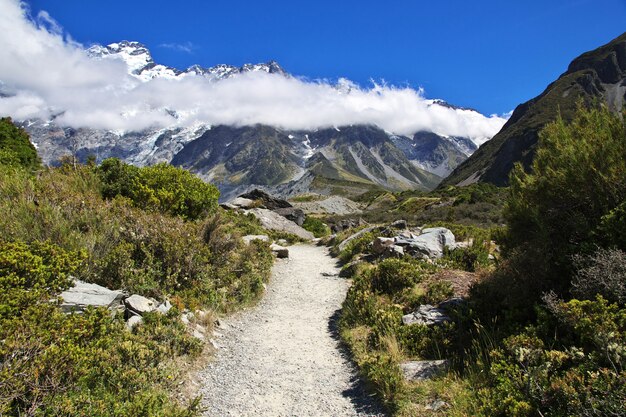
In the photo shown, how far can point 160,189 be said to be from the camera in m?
15.5

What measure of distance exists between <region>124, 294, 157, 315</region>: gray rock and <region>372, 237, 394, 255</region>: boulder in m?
9.53

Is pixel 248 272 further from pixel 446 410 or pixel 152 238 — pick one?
pixel 446 410

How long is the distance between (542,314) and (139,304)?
722cm

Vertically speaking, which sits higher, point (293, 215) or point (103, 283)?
point (293, 215)

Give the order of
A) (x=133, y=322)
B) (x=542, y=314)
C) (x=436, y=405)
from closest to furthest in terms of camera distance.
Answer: (x=436, y=405)
(x=542, y=314)
(x=133, y=322)

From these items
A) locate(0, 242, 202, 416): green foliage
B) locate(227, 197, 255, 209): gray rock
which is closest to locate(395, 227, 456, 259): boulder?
locate(0, 242, 202, 416): green foliage

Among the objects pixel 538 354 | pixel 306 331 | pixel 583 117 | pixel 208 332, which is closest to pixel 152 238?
pixel 208 332

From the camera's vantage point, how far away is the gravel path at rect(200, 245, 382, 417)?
20.7 ft

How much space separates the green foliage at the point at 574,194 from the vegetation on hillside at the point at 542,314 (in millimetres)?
21

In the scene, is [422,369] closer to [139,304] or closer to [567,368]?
[567,368]

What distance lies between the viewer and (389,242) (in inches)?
618

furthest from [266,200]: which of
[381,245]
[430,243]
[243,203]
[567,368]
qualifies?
[567,368]

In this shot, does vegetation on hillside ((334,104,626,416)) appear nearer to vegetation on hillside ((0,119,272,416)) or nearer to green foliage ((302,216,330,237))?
vegetation on hillside ((0,119,272,416))

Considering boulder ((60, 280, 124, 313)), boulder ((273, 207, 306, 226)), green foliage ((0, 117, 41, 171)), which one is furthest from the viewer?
boulder ((273, 207, 306, 226))
